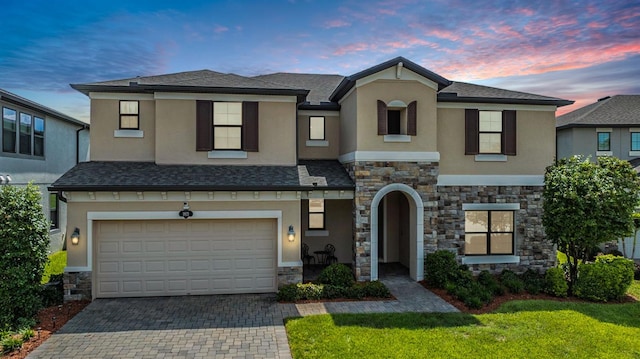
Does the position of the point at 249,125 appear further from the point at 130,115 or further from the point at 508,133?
the point at 508,133

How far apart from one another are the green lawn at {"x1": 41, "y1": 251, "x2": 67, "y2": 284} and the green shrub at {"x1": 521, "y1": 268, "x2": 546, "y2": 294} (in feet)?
51.2

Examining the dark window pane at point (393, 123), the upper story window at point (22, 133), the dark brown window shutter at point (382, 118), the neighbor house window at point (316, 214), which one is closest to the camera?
the dark brown window shutter at point (382, 118)

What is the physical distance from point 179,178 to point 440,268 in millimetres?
8663

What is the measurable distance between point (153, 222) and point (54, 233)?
33.8 feet

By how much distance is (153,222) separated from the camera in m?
11.5

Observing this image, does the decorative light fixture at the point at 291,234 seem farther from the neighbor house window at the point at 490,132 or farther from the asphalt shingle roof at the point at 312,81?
the neighbor house window at the point at 490,132

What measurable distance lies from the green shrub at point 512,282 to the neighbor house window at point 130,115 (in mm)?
13131

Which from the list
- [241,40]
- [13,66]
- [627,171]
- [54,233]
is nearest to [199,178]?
[241,40]

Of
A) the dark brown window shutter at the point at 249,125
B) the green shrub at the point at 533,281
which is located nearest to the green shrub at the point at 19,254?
the dark brown window shutter at the point at 249,125

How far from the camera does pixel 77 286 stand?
10938 millimetres

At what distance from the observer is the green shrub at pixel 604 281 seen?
11.3 metres

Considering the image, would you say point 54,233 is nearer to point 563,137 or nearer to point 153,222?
point 153,222

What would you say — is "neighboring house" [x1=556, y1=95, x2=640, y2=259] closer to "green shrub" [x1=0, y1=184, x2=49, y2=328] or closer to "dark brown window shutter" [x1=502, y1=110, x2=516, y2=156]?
"dark brown window shutter" [x1=502, y1=110, x2=516, y2=156]

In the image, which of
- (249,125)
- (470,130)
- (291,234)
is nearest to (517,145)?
(470,130)
